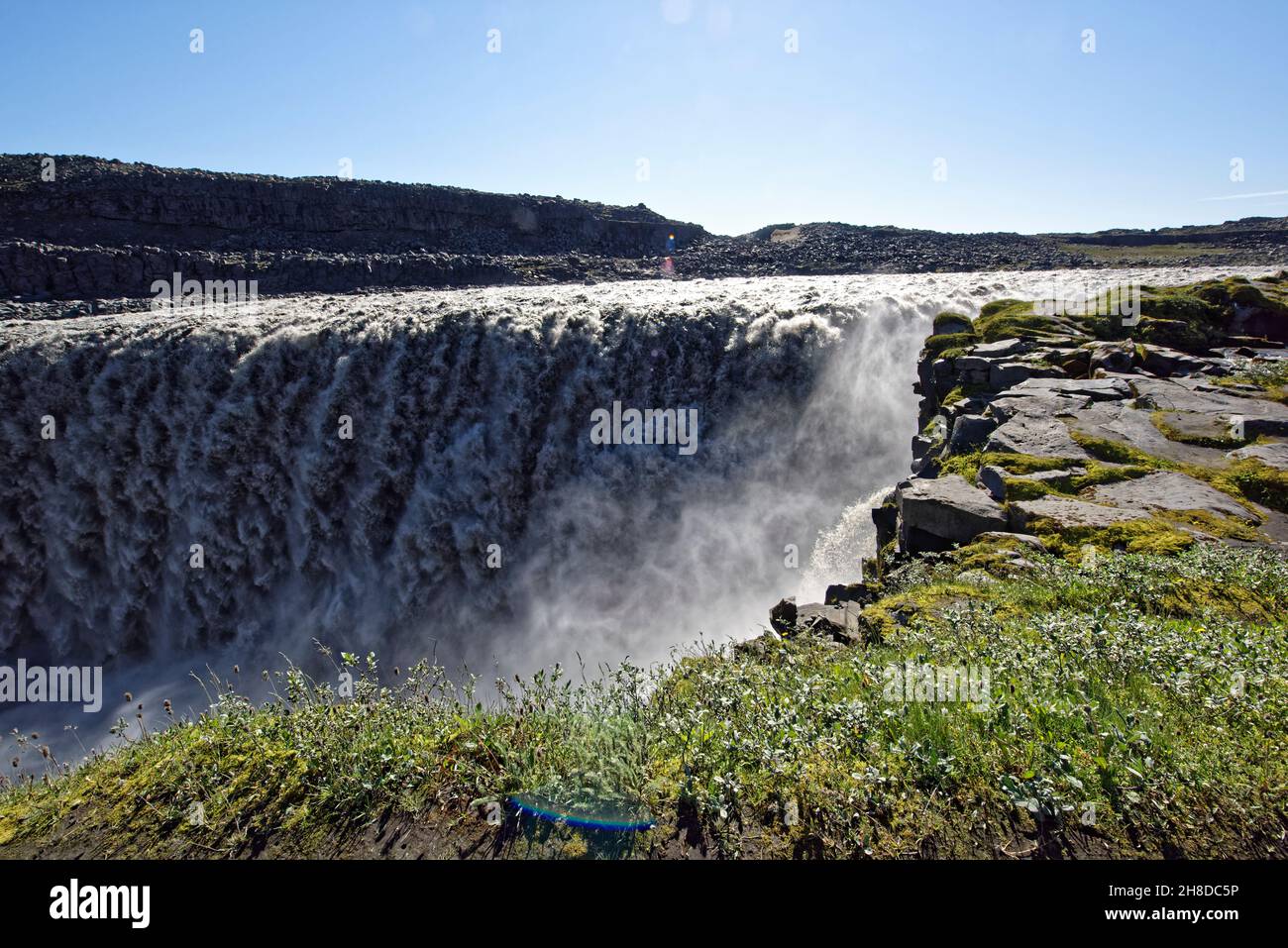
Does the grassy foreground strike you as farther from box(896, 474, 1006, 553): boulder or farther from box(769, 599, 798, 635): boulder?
box(896, 474, 1006, 553): boulder

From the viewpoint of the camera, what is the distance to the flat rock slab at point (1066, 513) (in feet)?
23.5

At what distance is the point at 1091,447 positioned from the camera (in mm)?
8789

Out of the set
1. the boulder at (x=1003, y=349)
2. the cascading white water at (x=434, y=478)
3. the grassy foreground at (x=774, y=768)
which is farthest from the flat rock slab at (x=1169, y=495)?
the cascading white water at (x=434, y=478)

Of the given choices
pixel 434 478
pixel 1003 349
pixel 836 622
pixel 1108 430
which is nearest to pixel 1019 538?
pixel 836 622

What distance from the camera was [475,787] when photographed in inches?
143

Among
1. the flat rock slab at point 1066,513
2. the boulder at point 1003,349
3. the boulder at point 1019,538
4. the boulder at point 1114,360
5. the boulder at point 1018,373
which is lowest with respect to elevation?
the boulder at point 1019,538

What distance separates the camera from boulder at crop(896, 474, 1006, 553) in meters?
7.79

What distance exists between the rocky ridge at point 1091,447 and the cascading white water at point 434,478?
4106mm

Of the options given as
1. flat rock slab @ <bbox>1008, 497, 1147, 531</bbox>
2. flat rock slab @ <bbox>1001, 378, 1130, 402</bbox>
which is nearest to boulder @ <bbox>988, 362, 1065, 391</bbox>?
flat rock slab @ <bbox>1001, 378, 1130, 402</bbox>

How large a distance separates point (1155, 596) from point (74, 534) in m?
23.4

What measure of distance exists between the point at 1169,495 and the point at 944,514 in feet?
7.78

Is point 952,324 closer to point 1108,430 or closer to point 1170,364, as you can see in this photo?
point 1170,364

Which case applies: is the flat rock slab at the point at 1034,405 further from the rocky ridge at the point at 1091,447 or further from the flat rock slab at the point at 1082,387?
the flat rock slab at the point at 1082,387
